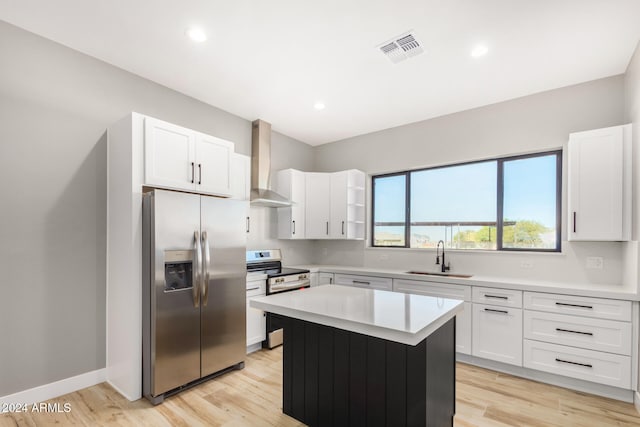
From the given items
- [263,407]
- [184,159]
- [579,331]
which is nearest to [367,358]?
[263,407]

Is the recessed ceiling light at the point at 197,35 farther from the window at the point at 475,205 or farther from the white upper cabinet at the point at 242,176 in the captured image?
the window at the point at 475,205

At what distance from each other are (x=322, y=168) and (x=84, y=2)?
3745mm

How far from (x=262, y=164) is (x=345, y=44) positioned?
2077mm

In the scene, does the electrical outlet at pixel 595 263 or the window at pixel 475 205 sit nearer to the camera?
the electrical outlet at pixel 595 263

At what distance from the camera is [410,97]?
3561 millimetres

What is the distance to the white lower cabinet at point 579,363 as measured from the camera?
2543mm

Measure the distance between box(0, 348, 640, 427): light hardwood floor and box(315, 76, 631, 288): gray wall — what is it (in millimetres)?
1199

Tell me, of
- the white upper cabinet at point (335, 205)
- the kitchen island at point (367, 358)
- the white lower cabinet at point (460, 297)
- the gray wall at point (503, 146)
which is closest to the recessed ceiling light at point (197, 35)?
the kitchen island at point (367, 358)

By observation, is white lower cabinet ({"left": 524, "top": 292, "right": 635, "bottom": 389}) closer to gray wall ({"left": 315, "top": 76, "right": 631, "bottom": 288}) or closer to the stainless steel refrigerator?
gray wall ({"left": 315, "top": 76, "right": 631, "bottom": 288})

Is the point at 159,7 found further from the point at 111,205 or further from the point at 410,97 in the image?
the point at 410,97

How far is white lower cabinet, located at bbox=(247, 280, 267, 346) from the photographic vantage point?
137 inches

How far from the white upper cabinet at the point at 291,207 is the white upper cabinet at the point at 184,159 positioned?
135 cm

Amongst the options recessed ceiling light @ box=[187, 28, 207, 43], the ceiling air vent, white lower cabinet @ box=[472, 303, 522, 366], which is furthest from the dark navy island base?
recessed ceiling light @ box=[187, 28, 207, 43]

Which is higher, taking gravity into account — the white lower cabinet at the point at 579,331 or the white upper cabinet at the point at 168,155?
the white upper cabinet at the point at 168,155
